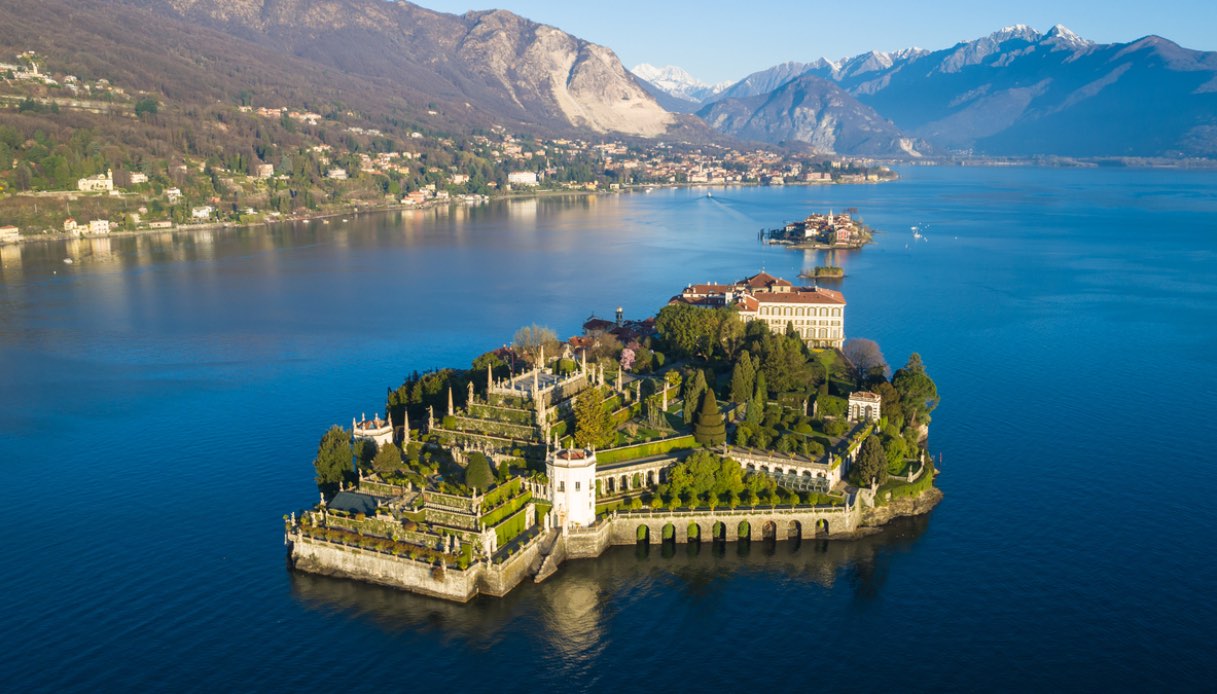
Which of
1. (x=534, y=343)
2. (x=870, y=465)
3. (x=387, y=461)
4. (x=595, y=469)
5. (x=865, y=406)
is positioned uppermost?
(x=534, y=343)

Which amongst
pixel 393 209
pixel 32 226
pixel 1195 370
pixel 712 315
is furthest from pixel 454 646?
pixel 393 209

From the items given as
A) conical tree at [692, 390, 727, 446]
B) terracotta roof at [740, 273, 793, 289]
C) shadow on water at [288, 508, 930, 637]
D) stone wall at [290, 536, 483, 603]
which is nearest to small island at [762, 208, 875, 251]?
terracotta roof at [740, 273, 793, 289]

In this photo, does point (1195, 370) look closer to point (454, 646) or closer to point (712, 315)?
point (712, 315)

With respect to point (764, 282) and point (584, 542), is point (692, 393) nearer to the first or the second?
point (584, 542)

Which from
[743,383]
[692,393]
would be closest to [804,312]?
[743,383]

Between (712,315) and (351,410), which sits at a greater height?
(712,315)

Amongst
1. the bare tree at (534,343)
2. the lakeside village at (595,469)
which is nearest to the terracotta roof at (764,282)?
the bare tree at (534,343)
